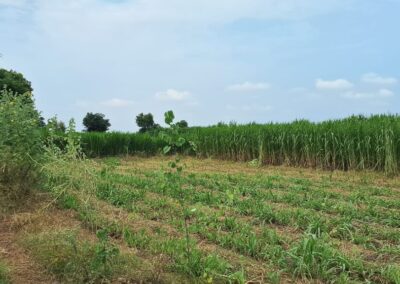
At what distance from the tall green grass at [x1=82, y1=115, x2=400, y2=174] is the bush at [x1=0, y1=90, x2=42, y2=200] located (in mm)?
4065

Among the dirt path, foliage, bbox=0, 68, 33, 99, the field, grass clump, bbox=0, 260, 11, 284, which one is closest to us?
grass clump, bbox=0, 260, 11, 284

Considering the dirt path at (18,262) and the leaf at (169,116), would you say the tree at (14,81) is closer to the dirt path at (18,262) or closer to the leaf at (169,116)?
the dirt path at (18,262)

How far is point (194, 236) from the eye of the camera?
485 cm

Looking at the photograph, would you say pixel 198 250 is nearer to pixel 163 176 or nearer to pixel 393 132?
pixel 163 176

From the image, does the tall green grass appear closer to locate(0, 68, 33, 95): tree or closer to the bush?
the bush

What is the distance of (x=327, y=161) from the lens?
44.4ft

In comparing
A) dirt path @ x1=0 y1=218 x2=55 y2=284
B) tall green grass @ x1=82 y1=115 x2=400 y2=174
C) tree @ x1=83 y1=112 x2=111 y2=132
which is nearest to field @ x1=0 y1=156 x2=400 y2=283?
dirt path @ x1=0 y1=218 x2=55 y2=284

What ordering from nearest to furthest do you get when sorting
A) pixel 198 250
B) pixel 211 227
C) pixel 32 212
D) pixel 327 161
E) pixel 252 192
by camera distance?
pixel 198 250
pixel 211 227
pixel 32 212
pixel 252 192
pixel 327 161

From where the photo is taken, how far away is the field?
3.77m

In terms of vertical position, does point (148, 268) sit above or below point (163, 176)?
below

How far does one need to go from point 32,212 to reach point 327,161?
31.1ft

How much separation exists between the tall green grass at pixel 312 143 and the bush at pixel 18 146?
4.07 meters

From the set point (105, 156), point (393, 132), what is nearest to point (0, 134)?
point (393, 132)

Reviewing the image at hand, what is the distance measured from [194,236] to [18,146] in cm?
248
